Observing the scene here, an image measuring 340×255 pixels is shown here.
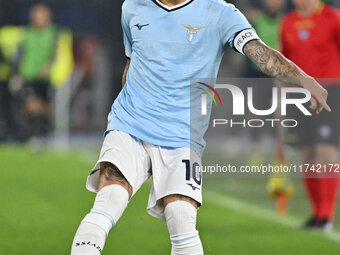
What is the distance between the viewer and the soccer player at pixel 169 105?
559cm

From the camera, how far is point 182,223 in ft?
18.2

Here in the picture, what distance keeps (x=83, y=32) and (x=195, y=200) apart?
19.0 metres

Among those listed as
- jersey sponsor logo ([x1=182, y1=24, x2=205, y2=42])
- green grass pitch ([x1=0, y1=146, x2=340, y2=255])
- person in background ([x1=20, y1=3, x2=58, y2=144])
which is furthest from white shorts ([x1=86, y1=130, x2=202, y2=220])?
person in background ([x1=20, y1=3, x2=58, y2=144])

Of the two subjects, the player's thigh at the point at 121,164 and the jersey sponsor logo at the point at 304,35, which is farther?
the jersey sponsor logo at the point at 304,35

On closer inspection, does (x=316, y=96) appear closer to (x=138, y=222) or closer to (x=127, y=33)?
(x=127, y=33)

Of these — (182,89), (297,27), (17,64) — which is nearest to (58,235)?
(297,27)

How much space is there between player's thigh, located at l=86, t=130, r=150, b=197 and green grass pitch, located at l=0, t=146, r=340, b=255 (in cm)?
257

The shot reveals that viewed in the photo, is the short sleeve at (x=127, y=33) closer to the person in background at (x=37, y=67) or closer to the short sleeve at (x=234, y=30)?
the short sleeve at (x=234, y=30)

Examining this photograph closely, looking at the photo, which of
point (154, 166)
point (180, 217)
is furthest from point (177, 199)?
point (154, 166)

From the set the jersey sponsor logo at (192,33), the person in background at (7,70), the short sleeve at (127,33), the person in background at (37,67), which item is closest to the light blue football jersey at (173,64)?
the jersey sponsor logo at (192,33)

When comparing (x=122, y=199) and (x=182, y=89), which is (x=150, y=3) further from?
(x=122, y=199)

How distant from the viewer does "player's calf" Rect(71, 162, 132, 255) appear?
17.1 feet

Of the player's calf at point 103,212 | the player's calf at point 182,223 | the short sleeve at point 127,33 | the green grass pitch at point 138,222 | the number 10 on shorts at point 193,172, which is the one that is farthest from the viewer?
the green grass pitch at point 138,222

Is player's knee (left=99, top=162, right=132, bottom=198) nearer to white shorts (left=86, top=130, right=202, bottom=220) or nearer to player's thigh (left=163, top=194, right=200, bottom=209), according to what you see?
white shorts (left=86, top=130, right=202, bottom=220)
